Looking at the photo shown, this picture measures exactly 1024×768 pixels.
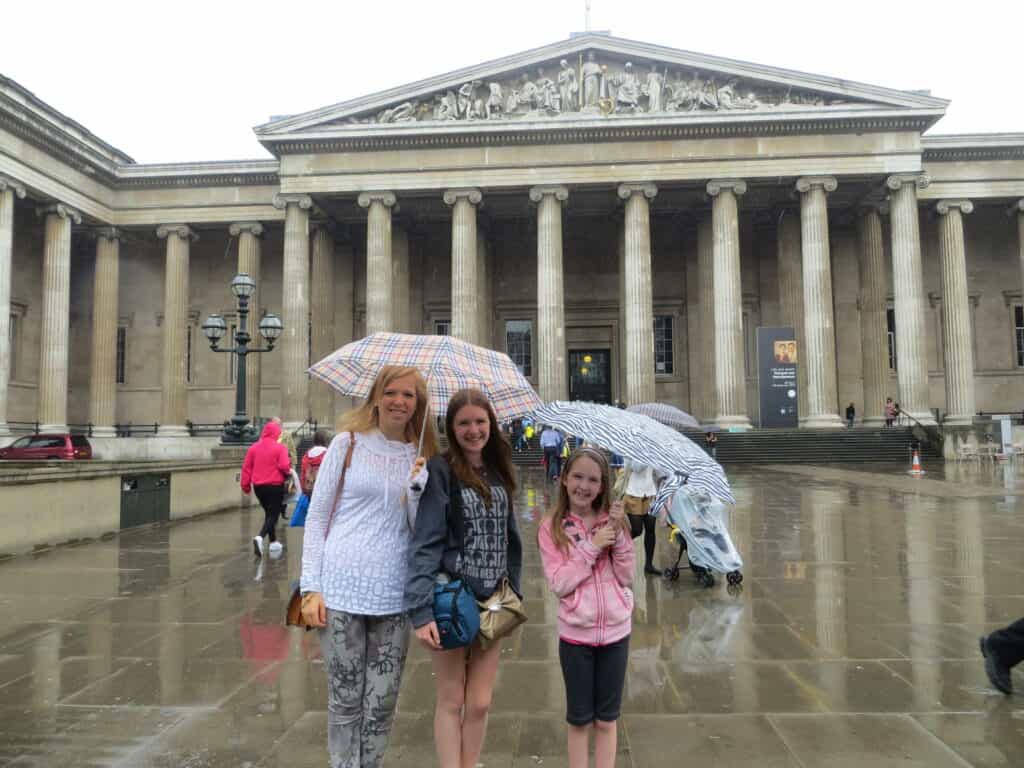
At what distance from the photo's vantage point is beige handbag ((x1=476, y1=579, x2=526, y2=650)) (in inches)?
115

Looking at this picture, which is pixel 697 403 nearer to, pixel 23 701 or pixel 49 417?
pixel 49 417

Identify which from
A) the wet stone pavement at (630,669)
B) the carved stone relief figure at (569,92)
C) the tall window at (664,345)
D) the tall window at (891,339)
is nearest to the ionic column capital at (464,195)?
the carved stone relief figure at (569,92)

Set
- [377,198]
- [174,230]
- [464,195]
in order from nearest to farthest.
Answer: [464,195] → [377,198] → [174,230]

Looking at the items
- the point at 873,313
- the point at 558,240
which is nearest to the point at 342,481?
the point at 558,240

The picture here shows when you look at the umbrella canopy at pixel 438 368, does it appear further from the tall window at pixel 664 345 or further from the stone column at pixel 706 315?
the tall window at pixel 664 345

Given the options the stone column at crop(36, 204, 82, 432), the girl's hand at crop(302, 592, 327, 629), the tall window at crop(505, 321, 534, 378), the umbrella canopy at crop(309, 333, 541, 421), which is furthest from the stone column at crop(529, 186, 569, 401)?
the girl's hand at crop(302, 592, 327, 629)

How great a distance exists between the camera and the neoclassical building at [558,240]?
27.8m

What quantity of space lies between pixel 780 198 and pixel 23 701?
3173 cm

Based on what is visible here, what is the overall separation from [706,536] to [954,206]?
29268 mm

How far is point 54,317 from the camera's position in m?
29.3

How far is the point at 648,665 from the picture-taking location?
5004mm

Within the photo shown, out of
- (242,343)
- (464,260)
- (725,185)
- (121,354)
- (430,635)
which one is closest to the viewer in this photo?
(430,635)

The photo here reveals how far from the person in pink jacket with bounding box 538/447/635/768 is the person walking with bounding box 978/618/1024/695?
9.02 feet

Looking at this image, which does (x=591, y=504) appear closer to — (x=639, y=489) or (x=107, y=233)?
(x=639, y=489)
